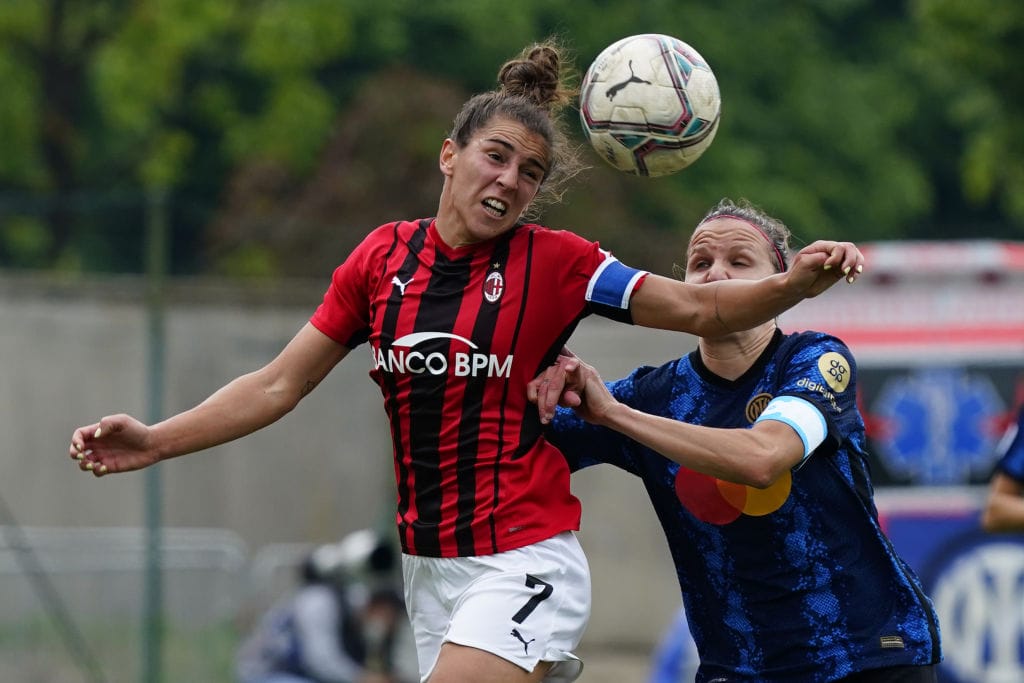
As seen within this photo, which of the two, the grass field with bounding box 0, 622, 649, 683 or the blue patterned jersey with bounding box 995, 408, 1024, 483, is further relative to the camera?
the grass field with bounding box 0, 622, 649, 683

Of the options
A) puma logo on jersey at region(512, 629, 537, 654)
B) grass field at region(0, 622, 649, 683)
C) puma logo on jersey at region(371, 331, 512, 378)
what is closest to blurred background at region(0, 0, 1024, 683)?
grass field at region(0, 622, 649, 683)

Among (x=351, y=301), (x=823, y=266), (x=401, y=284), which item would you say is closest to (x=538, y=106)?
(x=401, y=284)

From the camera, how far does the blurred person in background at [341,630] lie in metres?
9.52

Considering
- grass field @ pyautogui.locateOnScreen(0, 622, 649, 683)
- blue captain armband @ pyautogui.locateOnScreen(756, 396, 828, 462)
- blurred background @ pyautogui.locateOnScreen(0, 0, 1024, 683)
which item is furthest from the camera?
blurred background @ pyautogui.locateOnScreen(0, 0, 1024, 683)

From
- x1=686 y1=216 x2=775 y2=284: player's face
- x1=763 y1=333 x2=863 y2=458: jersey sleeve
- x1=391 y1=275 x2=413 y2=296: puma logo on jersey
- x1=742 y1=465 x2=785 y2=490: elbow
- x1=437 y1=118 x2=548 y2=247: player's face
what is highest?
x1=437 y1=118 x2=548 y2=247: player's face

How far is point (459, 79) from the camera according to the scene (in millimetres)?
21562

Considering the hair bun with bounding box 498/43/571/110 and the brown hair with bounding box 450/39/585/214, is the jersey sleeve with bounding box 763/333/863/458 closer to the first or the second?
the brown hair with bounding box 450/39/585/214

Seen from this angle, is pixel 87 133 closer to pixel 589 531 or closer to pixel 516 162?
pixel 589 531

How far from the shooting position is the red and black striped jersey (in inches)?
169

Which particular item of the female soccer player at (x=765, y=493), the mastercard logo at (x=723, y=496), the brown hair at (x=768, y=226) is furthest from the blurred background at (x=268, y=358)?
the mastercard logo at (x=723, y=496)

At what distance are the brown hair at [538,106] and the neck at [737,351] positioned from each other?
0.59 metres

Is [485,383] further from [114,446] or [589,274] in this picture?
[114,446]

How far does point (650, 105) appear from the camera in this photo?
450 centimetres

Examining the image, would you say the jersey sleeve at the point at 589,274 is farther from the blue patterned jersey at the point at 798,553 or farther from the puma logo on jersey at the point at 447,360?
the blue patterned jersey at the point at 798,553
